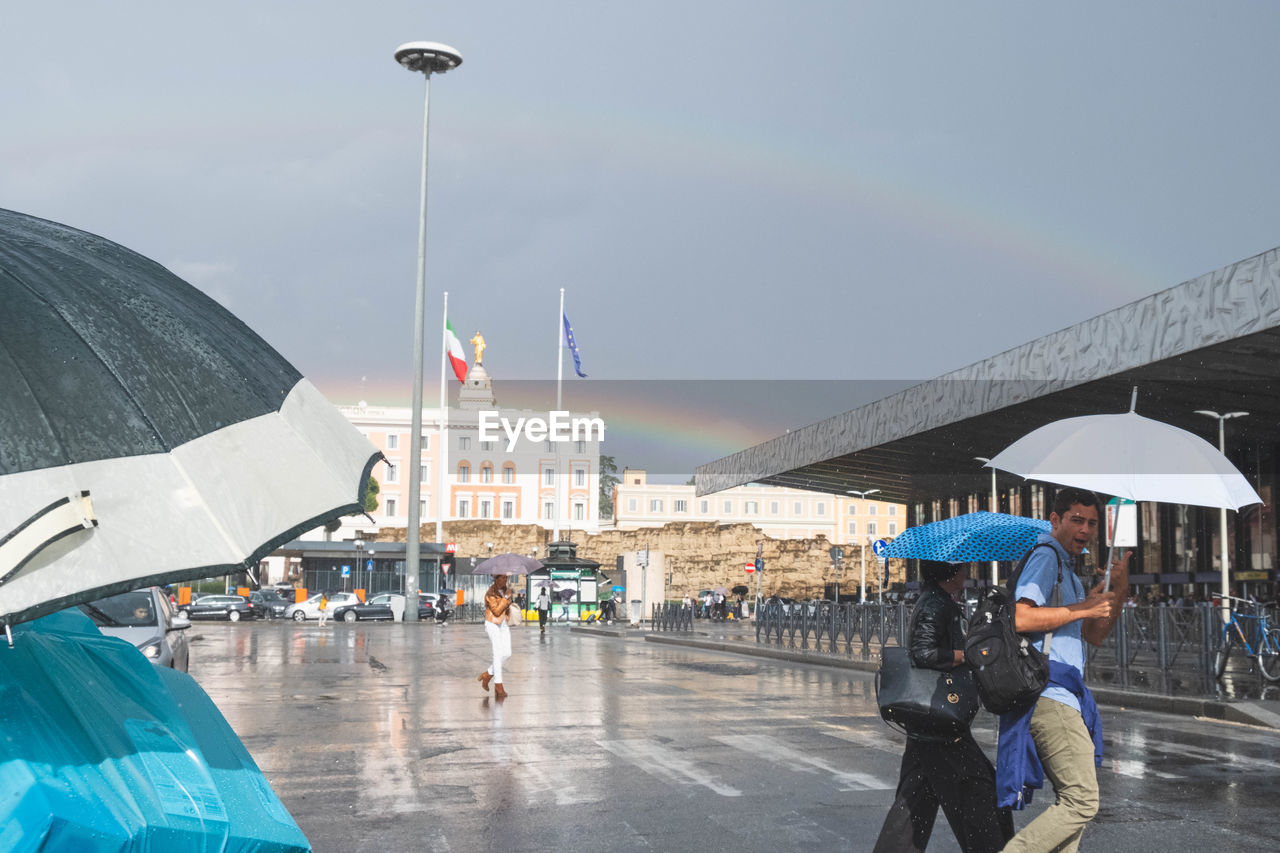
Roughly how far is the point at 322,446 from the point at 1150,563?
133ft

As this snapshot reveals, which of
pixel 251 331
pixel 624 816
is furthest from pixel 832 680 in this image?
pixel 251 331

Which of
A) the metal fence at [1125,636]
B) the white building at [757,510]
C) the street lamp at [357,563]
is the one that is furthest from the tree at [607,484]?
the metal fence at [1125,636]

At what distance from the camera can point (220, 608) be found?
166 ft

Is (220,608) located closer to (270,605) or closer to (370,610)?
(270,605)

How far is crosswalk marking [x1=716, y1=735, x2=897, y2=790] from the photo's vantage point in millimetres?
8438

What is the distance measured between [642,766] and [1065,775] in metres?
5.01

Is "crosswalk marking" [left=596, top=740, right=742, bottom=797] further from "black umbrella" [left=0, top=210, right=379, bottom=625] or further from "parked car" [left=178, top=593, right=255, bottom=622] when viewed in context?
"parked car" [left=178, top=593, right=255, bottom=622]

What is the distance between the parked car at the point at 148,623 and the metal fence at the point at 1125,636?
7.52m

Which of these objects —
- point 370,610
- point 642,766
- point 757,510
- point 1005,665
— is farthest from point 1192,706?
point 757,510

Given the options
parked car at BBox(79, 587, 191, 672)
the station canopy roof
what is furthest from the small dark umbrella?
the station canopy roof

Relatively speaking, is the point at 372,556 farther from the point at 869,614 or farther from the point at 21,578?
the point at 21,578

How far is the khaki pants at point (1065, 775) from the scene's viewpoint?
4637mm

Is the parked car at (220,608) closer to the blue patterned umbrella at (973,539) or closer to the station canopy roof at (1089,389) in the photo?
the station canopy roof at (1089,389)

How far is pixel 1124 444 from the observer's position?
539cm
